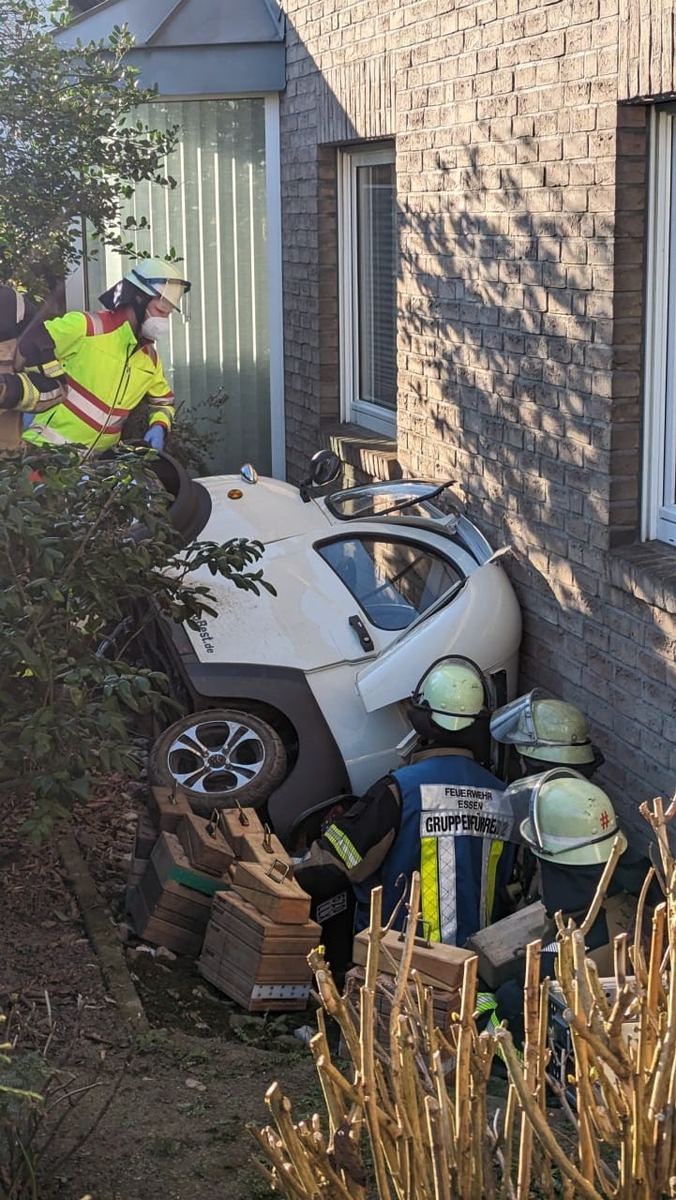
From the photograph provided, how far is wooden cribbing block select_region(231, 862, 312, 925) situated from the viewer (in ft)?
16.7

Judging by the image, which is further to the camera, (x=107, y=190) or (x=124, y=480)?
(x=107, y=190)

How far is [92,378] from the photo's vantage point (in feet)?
27.9

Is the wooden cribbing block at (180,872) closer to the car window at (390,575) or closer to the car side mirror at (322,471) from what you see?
the car window at (390,575)

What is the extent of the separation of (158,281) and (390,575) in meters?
2.62

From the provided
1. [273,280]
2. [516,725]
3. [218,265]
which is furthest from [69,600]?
[218,265]

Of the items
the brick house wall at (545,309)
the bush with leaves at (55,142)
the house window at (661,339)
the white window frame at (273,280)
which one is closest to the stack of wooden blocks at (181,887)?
the brick house wall at (545,309)

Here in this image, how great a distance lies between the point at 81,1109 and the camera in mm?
4227

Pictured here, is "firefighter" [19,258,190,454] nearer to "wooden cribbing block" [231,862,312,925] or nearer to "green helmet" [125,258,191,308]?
"green helmet" [125,258,191,308]

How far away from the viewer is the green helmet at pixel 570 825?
4.86 m

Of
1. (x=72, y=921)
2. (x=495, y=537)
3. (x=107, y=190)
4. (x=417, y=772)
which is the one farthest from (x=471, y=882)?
(x=107, y=190)

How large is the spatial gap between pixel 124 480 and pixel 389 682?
1.53m

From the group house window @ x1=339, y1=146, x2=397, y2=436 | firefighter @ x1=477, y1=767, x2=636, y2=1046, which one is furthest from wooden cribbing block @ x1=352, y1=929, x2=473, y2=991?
house window @ x1=339, y1=146, x2=397, y2=436

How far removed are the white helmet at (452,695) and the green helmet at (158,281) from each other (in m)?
3.54

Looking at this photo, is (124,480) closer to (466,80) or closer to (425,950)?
(425,950)
